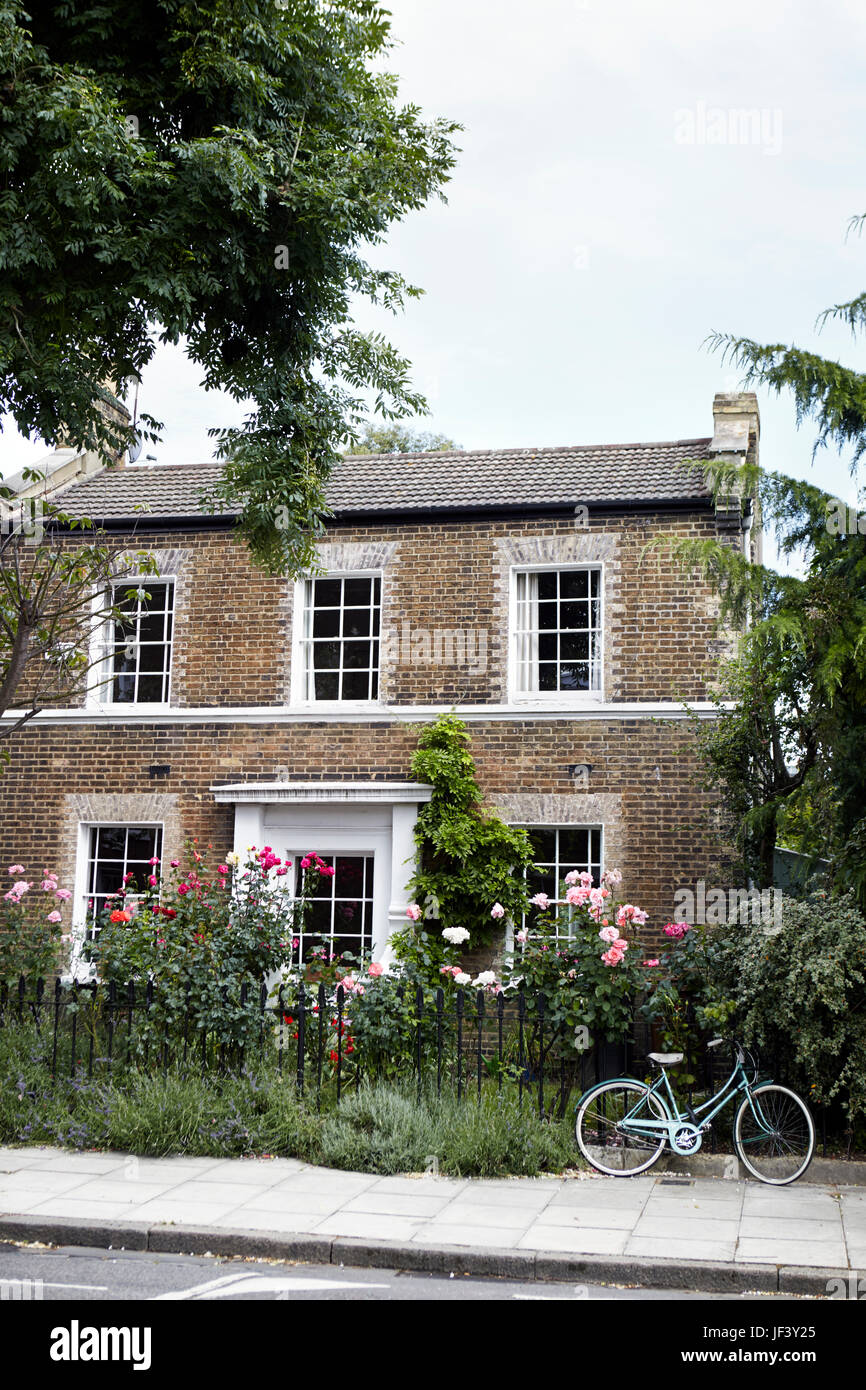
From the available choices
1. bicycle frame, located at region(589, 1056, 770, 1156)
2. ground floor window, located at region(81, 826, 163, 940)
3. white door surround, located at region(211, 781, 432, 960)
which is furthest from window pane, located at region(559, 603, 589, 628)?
bicycle frame, located at region(589, 1056, 770, 1156)

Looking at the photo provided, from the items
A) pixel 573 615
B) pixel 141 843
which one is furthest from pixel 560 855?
pixel 141 843

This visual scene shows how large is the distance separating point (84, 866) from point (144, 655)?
260 cm

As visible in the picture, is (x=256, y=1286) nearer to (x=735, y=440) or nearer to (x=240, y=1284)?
(x=240, y=1284)

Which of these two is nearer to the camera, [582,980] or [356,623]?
[582,980]

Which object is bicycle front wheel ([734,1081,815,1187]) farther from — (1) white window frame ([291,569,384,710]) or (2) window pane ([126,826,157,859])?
(2) window pane ([126,826,157,859])

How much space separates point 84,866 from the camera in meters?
14.3

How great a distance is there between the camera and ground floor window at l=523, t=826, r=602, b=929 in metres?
13.0

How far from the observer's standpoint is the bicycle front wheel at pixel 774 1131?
27.7ft

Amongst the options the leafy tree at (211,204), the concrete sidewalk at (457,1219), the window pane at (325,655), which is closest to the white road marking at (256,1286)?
the concrete sidewalk at (457,1219)

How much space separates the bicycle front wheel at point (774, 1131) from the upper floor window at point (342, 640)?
264 inches

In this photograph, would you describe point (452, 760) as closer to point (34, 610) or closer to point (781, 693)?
point (781, 693)

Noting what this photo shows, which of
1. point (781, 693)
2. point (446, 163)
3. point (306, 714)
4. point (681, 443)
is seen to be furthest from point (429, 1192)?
point (681, 443)

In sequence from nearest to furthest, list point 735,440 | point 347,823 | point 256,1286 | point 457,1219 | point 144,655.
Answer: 1. point 256,1286
2. point 457,1219
3. point 347,823
4. point 735,440
5. point 144,655
